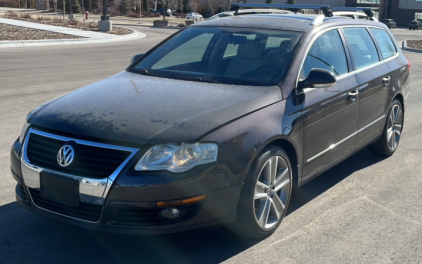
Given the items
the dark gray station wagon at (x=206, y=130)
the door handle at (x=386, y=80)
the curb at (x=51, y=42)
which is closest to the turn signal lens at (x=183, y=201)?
the dark gray station wagon at (x=206, y=130)

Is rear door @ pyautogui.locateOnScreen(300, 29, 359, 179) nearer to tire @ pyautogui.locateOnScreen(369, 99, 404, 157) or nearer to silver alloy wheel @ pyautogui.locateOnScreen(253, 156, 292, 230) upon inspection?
silver alloy wheel @ pyautogui.locateOnScreen(253, 156, 292, 230)

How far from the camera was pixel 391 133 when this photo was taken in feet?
22.3

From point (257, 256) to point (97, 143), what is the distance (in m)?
1.42

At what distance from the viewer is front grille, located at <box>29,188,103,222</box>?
12.1 feet

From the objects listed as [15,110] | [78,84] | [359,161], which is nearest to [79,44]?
[78,84]

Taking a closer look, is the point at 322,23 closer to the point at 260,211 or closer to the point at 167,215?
the point at 260,211

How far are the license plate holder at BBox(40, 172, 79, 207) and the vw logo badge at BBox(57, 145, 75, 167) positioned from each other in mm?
95

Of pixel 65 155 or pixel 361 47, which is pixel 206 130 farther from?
pixel 361 47

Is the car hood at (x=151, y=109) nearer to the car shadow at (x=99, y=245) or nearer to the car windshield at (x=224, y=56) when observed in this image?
the car windshield at (x=224, y=56)

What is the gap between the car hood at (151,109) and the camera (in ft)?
12.4

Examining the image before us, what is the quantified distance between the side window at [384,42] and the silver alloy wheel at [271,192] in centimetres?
281

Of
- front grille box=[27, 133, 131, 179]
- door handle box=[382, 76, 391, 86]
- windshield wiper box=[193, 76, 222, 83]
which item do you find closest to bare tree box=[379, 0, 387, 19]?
door handle box=[382, 76, 391, 86]

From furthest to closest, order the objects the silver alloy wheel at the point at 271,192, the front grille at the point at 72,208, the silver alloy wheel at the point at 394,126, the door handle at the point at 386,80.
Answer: the silver alloy wheel at the point at 394,126, the door handle at the point at 386,80, the silver alloy wheel at the point at 271,192, the front grille at the point at 72,208

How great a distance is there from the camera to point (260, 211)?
4.24 meters
